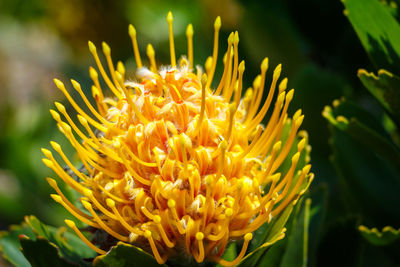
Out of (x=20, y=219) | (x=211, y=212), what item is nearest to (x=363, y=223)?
(x=211, y=212)

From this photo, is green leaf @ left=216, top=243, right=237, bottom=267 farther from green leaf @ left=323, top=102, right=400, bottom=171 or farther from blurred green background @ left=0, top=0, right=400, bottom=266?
green leaf @ left=323, top=102, right=400, bottom=171

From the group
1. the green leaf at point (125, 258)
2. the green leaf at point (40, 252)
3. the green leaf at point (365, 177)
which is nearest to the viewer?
the green leaf at point (125, 258)

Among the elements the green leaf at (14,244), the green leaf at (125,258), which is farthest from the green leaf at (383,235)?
the green leaf at (14,244)

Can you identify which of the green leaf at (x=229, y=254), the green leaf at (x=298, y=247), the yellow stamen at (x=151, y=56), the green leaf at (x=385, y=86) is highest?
the yellow stamen at (x=151, y=56)

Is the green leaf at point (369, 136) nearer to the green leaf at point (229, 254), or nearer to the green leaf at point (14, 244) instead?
the green leaf at point (229, 254)

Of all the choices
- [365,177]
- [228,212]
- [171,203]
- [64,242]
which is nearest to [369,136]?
[365,177]
